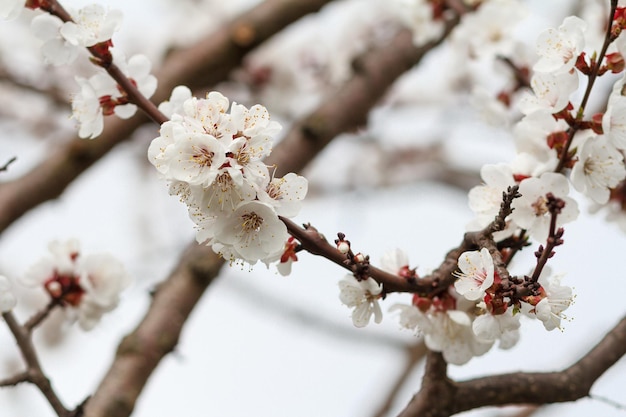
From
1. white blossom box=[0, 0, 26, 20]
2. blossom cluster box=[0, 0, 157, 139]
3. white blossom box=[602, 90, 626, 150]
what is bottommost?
white blossom box=[602, 90, 626, 150]

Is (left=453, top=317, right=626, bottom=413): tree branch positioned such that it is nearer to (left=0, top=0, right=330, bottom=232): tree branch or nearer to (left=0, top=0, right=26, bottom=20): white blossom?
(left=0, top=0, right=26, bottom=20): white blossom

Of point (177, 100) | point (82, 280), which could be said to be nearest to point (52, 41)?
point (177, 100)

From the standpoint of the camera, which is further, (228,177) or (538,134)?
(538,134)

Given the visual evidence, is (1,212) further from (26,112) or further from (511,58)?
(26,112)

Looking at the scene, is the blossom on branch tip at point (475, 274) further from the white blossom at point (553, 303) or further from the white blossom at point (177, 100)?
the white blossom at point (177, 100)

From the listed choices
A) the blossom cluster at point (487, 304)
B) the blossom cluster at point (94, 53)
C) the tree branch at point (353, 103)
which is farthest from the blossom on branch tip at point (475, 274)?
the tree branch at point (353, 103)

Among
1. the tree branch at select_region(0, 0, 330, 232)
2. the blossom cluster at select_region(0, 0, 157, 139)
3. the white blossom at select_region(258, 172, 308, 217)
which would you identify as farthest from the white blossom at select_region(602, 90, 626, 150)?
the tree branch at select_region(0, 0, 330, 232)

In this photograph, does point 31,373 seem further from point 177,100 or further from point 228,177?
point 228,177
